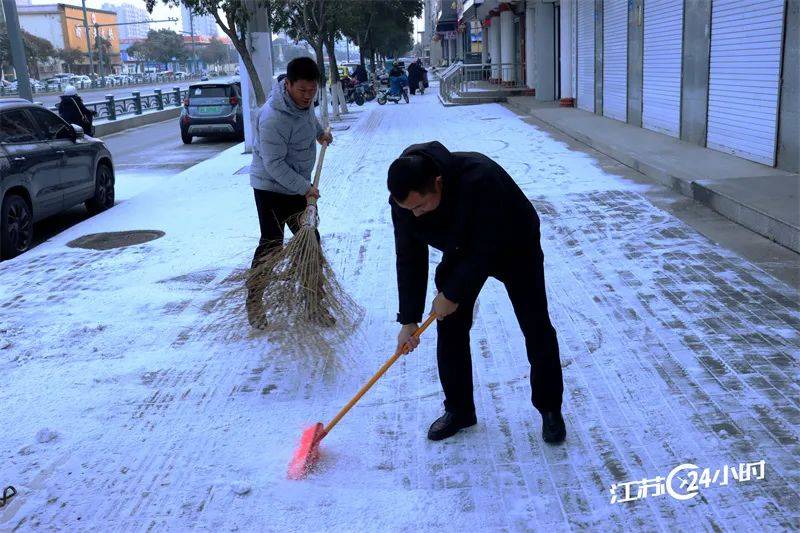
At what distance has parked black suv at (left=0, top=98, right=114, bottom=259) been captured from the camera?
25.8 ft

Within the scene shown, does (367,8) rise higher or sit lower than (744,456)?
higher

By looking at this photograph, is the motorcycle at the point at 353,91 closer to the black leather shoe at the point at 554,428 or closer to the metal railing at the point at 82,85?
the metal railing at the point at 82,85

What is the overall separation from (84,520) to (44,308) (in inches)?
125

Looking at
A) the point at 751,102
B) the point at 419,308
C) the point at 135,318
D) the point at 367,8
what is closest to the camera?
the point at 419,308

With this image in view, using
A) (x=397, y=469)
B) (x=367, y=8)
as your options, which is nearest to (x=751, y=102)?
(x=397, y=469)

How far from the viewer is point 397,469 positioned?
133 inches

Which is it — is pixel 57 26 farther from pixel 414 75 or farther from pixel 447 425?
pixel 447 425

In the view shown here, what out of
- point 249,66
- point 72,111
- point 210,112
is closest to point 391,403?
point 249,66

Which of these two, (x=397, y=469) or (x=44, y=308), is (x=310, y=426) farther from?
(x=44, y=308)

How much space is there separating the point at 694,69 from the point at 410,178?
10.1 m

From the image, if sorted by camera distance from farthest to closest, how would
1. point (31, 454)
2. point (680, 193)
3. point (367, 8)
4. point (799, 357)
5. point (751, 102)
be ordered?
point (367, 8) → point (751, 102) → point (680, 193) → point (799, 357) → point (31, 454)

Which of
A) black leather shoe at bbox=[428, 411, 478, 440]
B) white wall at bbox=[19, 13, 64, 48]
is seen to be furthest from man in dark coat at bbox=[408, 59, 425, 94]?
white wall at bbox=[19, 13, 64, 48]

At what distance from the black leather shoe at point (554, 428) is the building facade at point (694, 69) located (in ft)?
21.1

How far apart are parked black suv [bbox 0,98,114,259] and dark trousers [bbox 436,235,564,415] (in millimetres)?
5943
